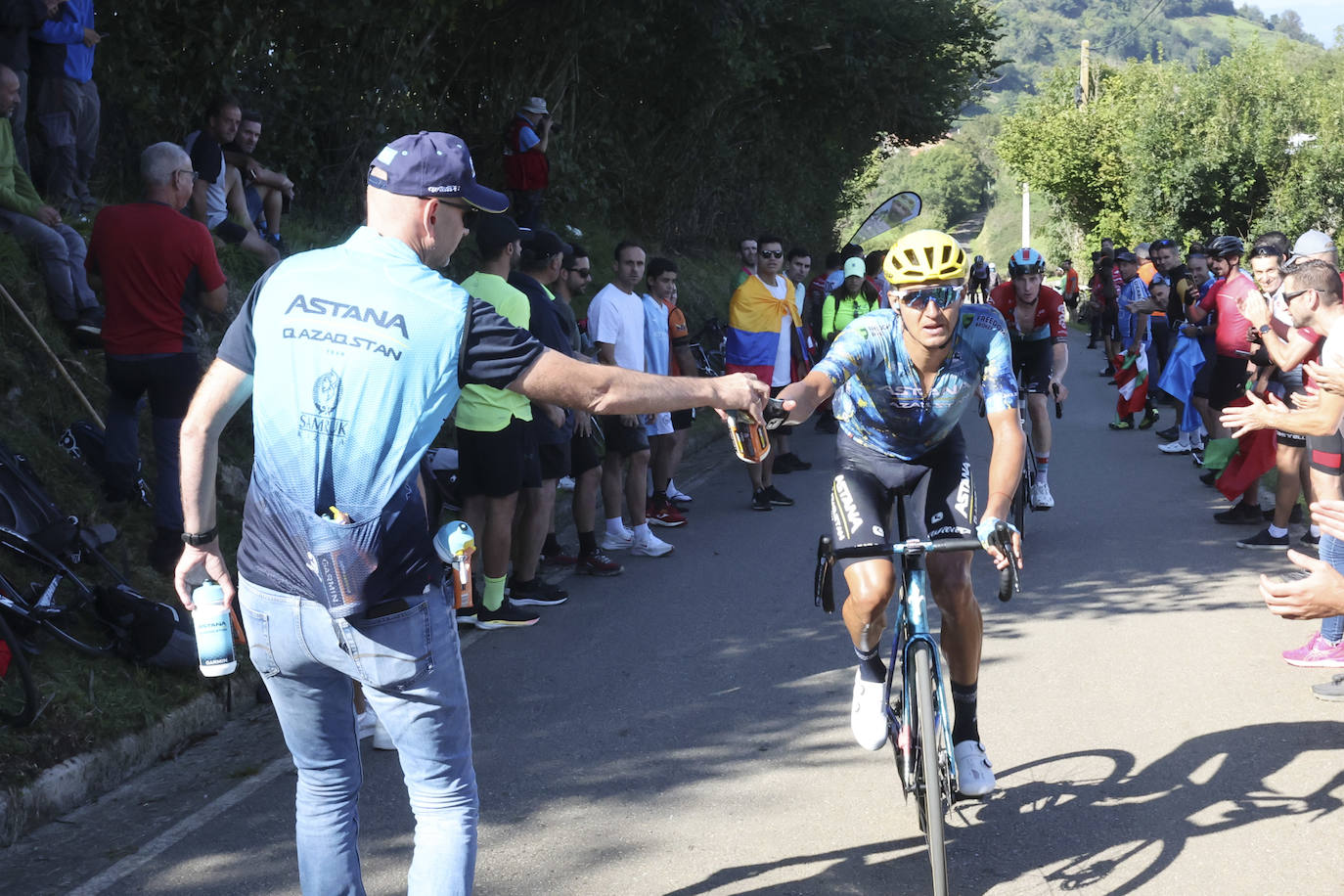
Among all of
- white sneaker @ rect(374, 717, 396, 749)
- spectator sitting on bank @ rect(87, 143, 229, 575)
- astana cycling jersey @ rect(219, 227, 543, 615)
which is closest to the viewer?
astana cycling jersey @ rect(219, 227, 543, 615)

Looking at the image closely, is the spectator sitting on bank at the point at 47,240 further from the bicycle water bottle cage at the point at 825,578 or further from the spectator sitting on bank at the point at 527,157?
the spectator sitting on bank at the point at 527,157

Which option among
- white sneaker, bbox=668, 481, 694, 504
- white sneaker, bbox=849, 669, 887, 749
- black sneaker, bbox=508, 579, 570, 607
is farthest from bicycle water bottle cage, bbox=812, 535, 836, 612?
white sneaker, bbox=668, 481, 694, 504

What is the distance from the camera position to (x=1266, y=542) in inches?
365

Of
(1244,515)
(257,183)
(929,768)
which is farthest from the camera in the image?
(257,183)

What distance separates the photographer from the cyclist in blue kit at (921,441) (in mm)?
4641

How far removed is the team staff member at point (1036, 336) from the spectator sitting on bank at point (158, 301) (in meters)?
6.12

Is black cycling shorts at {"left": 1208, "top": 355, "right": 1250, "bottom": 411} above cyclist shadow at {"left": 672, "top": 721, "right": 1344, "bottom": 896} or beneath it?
above

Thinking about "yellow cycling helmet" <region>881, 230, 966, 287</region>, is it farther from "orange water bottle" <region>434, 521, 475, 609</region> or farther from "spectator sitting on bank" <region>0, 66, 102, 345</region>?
"spectator sitting on bank" <region>0, 66, 102, 345</region>

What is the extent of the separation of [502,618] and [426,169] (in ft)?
15.6

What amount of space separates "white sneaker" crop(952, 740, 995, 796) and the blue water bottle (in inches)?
95.3

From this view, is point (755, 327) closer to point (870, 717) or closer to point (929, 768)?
point (870, 717)

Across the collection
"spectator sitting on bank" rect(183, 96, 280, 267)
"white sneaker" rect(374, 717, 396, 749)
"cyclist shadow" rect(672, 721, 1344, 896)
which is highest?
"spectator sitting on bank" rect(183, 96, 280, 267)

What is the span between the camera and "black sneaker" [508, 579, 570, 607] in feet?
26.2

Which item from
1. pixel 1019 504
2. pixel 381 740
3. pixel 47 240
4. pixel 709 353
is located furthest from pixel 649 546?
pixel 709 353
